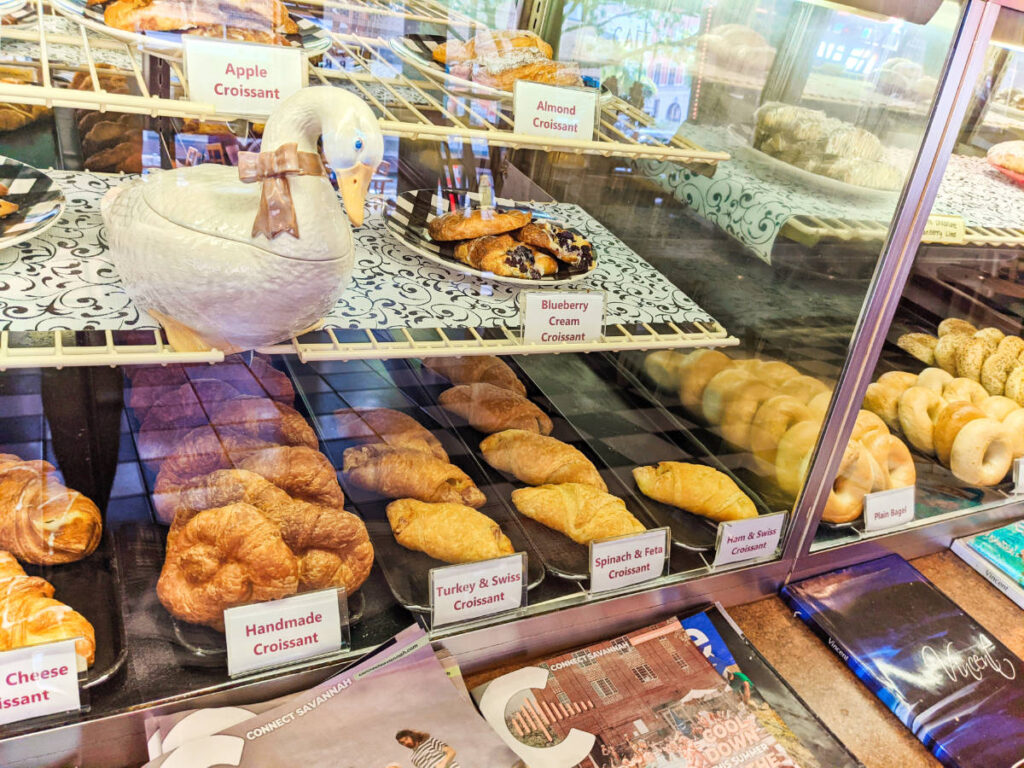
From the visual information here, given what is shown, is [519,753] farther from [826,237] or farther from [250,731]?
[826,237]

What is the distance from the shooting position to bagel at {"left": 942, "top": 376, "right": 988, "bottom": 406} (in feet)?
6.88

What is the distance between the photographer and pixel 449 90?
1.21m

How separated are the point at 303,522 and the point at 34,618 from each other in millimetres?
391

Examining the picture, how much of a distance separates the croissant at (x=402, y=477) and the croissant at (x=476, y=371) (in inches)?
11.7

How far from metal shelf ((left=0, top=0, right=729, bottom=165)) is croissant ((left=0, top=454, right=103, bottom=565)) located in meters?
0.61

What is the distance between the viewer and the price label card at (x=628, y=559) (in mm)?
1398

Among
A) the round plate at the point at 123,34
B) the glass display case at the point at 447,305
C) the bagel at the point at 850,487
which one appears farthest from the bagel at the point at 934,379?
the round plate at the point at 123,34

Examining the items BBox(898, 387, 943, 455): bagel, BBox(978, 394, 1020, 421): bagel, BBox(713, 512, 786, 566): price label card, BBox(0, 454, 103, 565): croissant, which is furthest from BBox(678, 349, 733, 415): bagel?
BBox(0, 454, 103, 565): croissant

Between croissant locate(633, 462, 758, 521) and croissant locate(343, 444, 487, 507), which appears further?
croissant locate(633, 462, 758, 521)

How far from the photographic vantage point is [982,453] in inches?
75.7

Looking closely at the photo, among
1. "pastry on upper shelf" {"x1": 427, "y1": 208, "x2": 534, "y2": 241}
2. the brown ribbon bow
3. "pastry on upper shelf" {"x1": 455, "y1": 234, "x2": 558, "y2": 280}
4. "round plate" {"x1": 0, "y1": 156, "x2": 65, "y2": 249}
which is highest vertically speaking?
the brown ribbon bow

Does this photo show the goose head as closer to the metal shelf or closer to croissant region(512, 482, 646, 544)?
the metal shelf

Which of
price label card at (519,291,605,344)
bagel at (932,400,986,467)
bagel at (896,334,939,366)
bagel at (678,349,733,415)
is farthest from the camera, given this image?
bagel at (896,334,939,366)

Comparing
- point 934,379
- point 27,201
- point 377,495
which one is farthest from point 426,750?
point 934,379
